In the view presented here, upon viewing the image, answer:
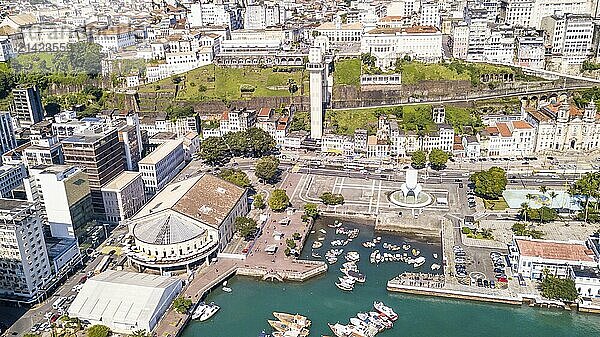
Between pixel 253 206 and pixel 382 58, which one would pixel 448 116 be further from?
pixel 253 206

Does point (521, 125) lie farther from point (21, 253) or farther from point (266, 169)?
point (21, 253)

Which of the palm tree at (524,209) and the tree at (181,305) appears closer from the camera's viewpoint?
the tree at (181,305)

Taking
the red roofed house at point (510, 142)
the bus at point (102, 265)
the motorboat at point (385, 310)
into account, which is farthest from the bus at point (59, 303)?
the red roofed house at point (510, 142)

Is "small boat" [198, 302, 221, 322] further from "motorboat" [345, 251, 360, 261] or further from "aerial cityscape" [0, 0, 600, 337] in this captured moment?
"motorboat" [345, 251, 360, 261]

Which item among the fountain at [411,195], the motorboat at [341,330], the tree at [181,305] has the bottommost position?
the motorboat at [341,330]

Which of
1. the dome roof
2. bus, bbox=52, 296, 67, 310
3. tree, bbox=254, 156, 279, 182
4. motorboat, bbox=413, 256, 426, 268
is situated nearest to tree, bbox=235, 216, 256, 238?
the dome roof

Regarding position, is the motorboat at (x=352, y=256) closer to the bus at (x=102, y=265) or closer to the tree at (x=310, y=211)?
the tree at (x=310, y=211)

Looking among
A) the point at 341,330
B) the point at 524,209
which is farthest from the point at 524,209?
the point at 341,330
